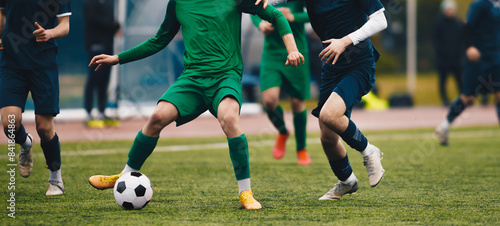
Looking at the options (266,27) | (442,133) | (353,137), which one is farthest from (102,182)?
(442,133)

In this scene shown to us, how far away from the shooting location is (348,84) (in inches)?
196

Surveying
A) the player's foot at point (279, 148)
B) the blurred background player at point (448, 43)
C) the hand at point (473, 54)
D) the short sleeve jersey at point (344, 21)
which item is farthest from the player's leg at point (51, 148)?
the blurred background player at point (448, 43)

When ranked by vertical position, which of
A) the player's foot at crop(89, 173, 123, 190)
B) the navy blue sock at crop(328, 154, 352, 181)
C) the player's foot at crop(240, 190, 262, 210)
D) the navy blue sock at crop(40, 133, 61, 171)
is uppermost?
the navy blue sock at crop(328, 154, 352, 181)

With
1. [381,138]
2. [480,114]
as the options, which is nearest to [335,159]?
[381,138]

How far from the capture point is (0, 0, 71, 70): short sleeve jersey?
5.39 m

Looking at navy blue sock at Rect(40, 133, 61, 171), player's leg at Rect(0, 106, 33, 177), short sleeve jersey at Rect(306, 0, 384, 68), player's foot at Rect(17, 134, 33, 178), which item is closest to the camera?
short sleeve jersey at Rect(306, 0, 384, 68)

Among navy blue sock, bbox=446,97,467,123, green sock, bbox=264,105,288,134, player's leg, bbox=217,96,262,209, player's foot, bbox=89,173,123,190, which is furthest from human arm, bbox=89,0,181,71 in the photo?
navy blue sock, bbox=446,97,467,123

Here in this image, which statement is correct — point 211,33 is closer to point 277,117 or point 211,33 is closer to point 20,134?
point 20,134

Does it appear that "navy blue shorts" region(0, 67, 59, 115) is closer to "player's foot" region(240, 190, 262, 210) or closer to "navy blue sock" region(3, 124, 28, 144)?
"navy blue sock" region(3, 124, 28, 144)

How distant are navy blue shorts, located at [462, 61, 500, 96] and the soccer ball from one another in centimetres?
546

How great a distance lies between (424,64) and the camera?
37.2 m

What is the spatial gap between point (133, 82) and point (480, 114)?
315 inches

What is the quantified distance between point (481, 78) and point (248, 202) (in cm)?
508

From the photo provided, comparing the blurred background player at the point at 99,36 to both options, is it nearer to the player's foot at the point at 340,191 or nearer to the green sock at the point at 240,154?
the player's foot at the point at 340,191
